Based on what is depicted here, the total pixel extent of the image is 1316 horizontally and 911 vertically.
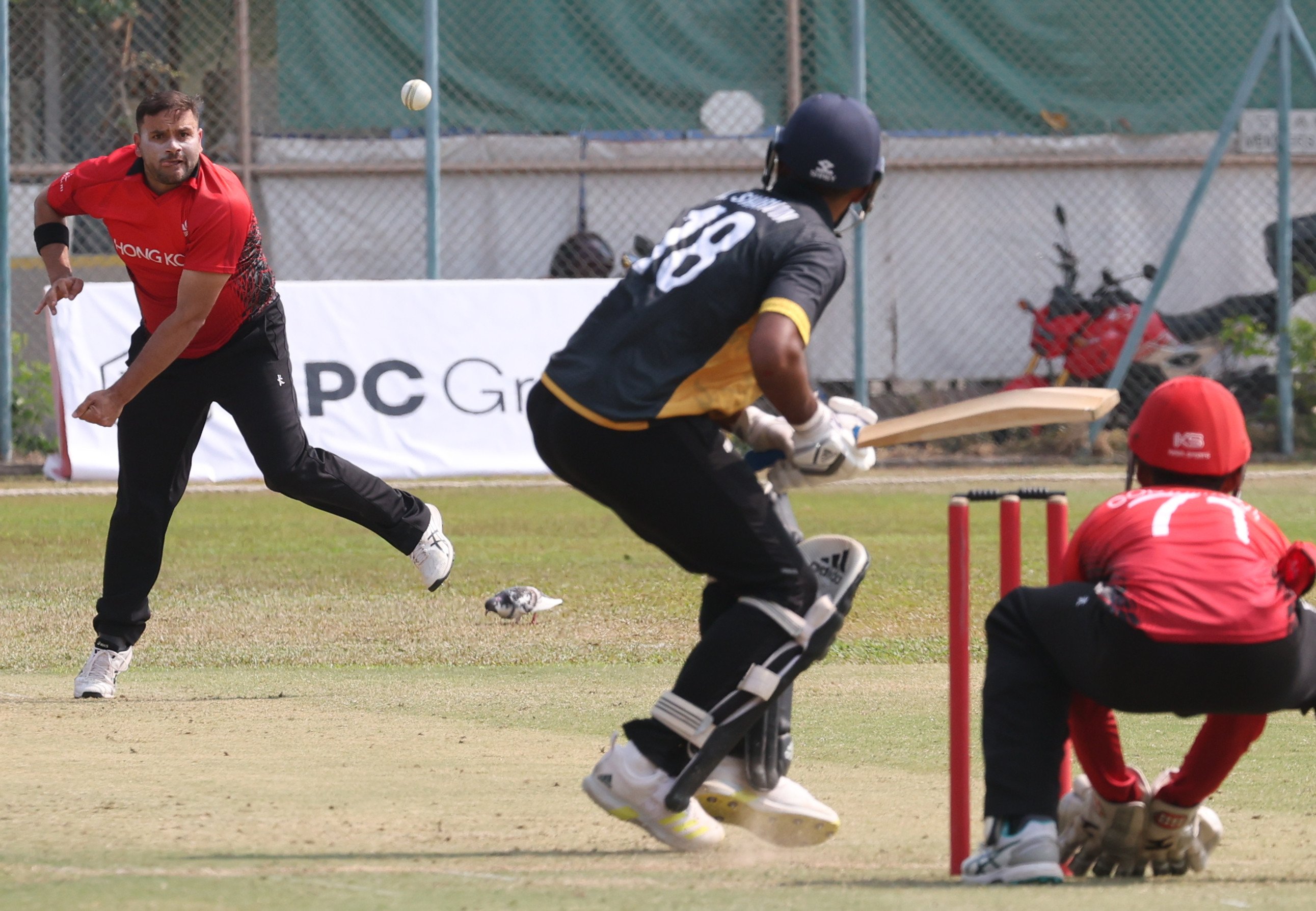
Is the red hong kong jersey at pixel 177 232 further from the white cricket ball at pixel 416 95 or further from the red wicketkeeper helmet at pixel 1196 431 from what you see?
the white cricket ball at pixel 416 95

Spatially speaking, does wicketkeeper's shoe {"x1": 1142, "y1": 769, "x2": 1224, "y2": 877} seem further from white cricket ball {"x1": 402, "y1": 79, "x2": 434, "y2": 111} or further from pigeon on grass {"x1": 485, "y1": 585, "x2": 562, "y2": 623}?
white cricket ball {"x1": 402, "y1": 79, "x2": 434, "y2": 111}

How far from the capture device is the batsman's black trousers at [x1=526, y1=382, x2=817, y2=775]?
4137 mm

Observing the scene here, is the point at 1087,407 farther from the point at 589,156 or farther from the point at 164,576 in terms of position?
the point at 589,156

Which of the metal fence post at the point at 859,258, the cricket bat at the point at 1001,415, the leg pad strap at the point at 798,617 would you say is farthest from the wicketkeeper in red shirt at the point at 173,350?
the metal fence post at the point at 859,258

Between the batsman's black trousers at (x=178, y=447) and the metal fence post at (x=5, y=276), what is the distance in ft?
24.4

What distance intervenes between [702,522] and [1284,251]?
11.7 metres

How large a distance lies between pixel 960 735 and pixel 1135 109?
12.3 meters

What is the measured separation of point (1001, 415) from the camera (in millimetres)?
3971

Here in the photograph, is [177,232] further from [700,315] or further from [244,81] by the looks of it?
[244,81]

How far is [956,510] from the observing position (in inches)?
155

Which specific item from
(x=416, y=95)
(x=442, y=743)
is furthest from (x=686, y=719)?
(x=416, y=95)

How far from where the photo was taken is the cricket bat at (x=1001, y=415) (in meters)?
3.94

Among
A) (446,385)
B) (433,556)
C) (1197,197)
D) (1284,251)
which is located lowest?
(446,385)

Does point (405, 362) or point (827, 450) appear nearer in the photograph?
point (827, 450)
